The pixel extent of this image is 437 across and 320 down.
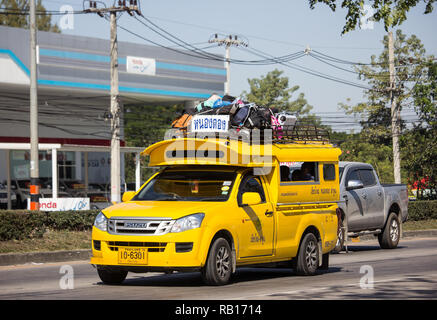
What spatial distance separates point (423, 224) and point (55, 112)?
2157 cm

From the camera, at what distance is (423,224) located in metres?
32.7

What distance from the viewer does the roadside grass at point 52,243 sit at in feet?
63.5

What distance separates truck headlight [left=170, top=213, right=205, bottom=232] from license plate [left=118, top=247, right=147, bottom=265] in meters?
0.55

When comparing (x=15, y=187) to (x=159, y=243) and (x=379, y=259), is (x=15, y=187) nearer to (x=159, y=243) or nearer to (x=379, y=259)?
(x=379, y=259)

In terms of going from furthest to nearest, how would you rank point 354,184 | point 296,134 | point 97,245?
point 354,184 → point 296,134 → point 97,245

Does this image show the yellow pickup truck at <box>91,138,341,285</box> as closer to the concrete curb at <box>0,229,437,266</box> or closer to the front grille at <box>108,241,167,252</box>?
the front grille at <box>108,241,167,252</box>

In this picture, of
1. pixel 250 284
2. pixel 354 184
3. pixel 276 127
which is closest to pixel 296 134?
pixel 276 127

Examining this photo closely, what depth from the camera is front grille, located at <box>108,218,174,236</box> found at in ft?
37.0

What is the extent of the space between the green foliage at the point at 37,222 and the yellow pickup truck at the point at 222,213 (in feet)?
25.6

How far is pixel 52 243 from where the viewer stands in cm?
2044

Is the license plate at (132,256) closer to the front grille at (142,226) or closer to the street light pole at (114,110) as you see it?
the front grille at (142,226)

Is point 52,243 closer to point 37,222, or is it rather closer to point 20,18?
point 37,222

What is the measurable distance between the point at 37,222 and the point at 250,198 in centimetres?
992
